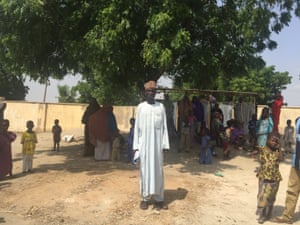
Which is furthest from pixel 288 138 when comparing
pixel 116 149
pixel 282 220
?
pixel 282 220

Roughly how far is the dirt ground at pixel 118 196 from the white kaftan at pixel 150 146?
38 cm

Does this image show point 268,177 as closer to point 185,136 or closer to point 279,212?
point 279,212

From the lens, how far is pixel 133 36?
31.6 feet

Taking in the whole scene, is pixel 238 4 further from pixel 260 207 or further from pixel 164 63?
pixel 260 207

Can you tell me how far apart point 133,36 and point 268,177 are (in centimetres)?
488

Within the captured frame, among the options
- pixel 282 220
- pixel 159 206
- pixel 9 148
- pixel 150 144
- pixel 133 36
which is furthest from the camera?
pixel 133 36

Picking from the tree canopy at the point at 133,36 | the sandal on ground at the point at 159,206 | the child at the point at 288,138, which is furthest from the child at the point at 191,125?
the sandal on ground at the point at 159,206

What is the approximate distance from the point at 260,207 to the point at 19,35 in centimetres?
658

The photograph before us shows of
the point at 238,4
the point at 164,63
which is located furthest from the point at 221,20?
the point at 164,63

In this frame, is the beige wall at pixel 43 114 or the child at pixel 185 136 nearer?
the child at pixel 185 136

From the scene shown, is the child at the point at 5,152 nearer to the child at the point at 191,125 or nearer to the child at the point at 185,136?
the child at the point at 185,136

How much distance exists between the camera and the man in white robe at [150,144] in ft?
20.8

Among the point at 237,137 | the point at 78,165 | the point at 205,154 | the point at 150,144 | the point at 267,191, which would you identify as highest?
the point at 150,144

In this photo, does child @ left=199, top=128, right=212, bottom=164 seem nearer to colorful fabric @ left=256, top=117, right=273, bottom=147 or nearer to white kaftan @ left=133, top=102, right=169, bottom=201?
colorful fabric @ left=256, top=117, right=273, bottom=147
